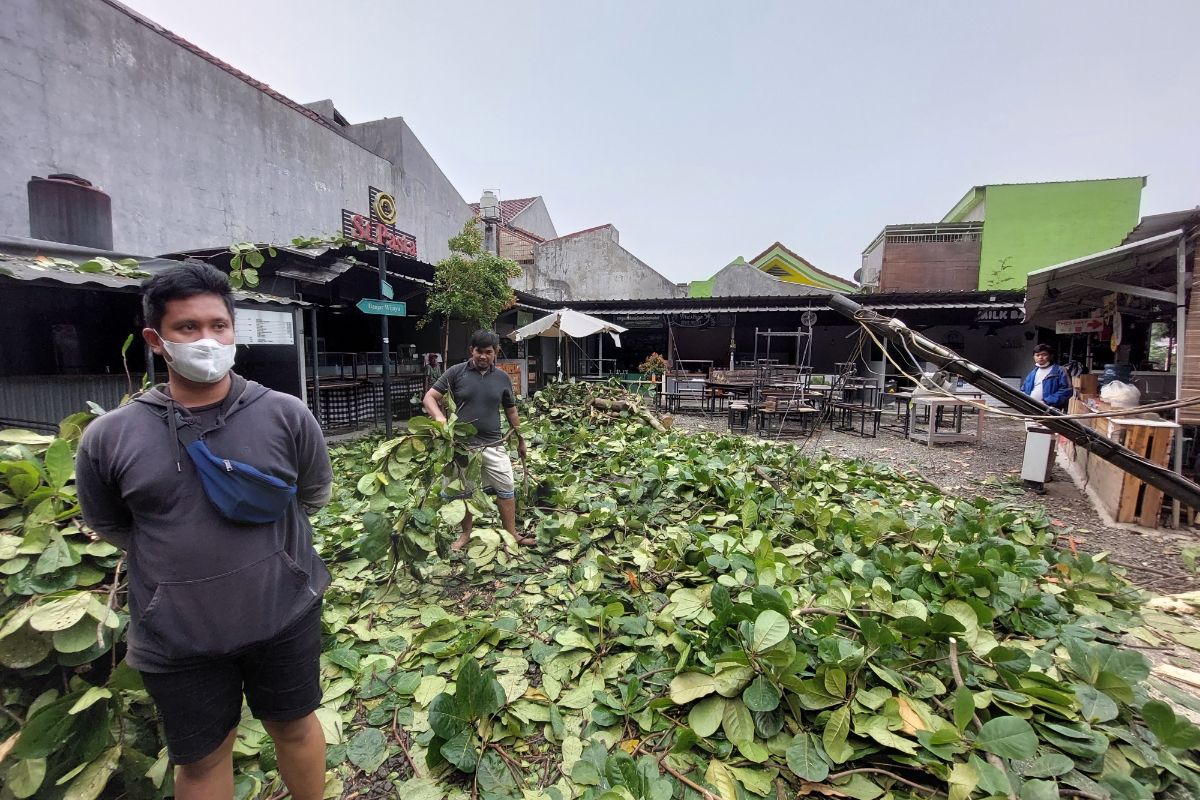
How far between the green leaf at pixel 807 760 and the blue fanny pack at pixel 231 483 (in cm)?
189

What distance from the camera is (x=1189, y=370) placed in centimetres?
452

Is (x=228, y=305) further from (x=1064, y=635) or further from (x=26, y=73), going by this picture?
(x=26, y=73)

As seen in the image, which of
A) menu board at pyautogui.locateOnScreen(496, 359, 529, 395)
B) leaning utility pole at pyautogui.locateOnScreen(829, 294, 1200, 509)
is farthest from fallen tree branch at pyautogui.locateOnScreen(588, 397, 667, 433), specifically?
leaning utility pole at pyautogui.locateOnScreen(829, 294, 1200, 509)

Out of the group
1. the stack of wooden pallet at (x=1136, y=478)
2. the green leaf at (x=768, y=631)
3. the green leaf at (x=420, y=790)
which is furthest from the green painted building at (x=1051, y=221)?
the green leaf at (x=420, y=790)

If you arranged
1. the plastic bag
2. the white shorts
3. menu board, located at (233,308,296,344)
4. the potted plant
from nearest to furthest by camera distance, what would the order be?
the white shorts → the plastic bag → menu board, located at (233,308,296,344) → the potted plant

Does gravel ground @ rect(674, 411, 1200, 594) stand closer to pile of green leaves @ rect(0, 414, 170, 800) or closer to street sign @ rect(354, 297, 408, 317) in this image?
pile of green leaves @ rect(0, 414, 170, 800)

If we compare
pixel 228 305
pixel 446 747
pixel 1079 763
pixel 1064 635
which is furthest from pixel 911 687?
pixel 228 305

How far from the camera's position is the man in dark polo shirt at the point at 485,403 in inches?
143

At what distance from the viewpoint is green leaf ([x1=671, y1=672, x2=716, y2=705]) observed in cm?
194

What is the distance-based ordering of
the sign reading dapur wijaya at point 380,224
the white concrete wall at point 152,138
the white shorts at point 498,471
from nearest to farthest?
the white shorts at point 498,471 < the white concrete wall at point 152,138 < the sign reading dapur wijaya at point 380,224

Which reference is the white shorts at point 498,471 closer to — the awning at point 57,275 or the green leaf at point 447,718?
the green leaf at point 447,718

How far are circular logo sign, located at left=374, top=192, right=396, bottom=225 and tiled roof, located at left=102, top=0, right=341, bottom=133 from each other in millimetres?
1861

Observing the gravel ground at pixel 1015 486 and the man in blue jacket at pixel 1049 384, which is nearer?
the gravel ground at pixel 1015 486

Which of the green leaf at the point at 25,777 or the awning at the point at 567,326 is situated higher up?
the awning at the point at 567,326
